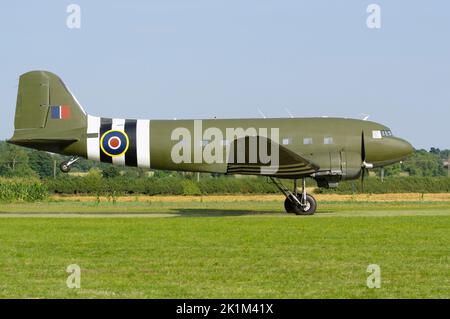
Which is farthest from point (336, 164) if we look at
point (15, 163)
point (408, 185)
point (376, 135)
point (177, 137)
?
point (15, 163)

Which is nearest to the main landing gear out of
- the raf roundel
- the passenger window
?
the passenger window

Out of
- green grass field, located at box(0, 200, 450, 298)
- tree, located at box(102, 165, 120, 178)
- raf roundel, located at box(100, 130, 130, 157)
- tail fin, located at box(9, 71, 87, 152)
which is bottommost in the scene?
tree, located at box(102, 165, 120, 178)

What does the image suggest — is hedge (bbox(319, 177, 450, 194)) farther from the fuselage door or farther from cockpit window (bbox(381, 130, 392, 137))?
the fuselage door

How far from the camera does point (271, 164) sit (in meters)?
35.6

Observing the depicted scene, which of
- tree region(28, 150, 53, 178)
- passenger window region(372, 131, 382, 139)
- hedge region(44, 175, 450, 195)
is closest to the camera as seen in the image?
passenger window region(372, 131, 382, 139)

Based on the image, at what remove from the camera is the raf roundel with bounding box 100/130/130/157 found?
122 feet

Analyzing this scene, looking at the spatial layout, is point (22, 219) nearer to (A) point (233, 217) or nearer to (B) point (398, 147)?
(A) point (233, 217)

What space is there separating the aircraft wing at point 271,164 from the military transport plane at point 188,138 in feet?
0.47

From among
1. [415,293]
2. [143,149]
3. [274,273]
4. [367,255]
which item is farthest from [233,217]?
[415,293]

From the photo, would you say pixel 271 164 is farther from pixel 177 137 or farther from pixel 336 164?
pixel 177 137

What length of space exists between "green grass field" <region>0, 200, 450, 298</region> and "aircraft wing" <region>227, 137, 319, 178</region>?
→ 2.49 metres

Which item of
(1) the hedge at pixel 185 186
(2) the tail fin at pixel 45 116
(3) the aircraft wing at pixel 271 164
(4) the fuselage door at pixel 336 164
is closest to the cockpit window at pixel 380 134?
→ (4) the fuselage door at pixel 336 164

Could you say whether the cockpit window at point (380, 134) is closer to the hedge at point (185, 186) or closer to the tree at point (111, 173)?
the hedge at point (185, 186)

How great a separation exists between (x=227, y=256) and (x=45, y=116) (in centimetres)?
1969
